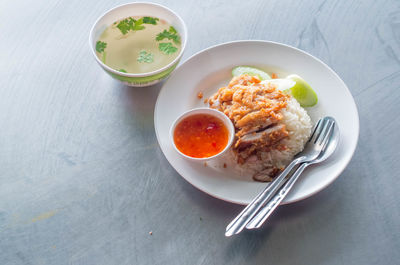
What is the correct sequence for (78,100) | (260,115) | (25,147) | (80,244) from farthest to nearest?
(78,100) < (25,147) < (260,115) < (80,244)

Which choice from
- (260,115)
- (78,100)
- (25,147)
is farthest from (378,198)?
(25,147)

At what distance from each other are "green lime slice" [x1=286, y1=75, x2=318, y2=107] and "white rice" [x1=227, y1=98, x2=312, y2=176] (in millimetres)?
177

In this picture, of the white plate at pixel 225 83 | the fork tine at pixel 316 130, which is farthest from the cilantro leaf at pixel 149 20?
the fork tine at pixel 316 130

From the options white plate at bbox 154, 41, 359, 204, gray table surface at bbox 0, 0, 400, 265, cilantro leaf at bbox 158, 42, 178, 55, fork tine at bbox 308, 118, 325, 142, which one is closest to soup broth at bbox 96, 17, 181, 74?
cilantro leaf at bbox 158, 42, 178, 55

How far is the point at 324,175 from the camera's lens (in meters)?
1.92

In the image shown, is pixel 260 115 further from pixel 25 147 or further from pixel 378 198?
pixel 25 147

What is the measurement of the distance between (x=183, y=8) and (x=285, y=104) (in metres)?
1.28

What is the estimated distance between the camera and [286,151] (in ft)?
6.77

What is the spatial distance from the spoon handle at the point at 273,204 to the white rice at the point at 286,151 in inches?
6.6

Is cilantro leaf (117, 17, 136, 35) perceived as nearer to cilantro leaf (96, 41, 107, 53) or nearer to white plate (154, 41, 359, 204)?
cilantro leaf (96, 41, 107, 53)

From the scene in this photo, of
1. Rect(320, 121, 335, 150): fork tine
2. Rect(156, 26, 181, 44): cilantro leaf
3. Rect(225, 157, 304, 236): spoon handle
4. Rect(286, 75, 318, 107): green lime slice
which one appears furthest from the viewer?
Rect(156, 26, 181, 44): cilantro leaf

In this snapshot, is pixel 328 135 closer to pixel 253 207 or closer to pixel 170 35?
pixel 253 207

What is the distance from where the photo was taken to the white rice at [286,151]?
81.2 inches

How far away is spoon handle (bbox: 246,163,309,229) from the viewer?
1.78 m
